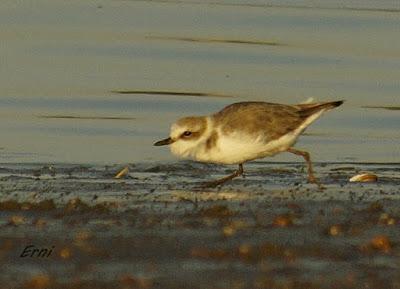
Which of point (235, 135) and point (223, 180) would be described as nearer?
point (223, 180)

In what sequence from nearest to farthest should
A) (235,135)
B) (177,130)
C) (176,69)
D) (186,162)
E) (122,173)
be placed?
(235,135)
(177,130)
(122,173)
(186,162)
(176,69)

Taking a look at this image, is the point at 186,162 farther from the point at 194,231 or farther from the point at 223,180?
the point at 194,231

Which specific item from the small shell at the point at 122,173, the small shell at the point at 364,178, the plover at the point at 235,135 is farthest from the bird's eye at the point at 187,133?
the small shell at the point at 364,178

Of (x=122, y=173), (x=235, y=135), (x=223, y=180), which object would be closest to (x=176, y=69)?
(x=122, y=173)

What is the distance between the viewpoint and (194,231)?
8492 mm

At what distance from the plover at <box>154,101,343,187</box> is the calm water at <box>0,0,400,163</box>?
1340 mm

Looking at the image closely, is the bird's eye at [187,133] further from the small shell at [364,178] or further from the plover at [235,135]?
the small shell at [364,178]

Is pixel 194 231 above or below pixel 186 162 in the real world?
below

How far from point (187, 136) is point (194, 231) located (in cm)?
267

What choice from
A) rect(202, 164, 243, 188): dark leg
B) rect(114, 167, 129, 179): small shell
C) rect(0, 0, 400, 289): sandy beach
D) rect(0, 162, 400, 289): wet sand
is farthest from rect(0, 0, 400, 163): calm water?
rect(0, 162, 400, 289): wet sand

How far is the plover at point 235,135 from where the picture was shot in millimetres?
11016

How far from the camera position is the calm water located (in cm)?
1348

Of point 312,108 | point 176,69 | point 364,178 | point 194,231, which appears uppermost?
point 176,69

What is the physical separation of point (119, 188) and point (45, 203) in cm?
119
